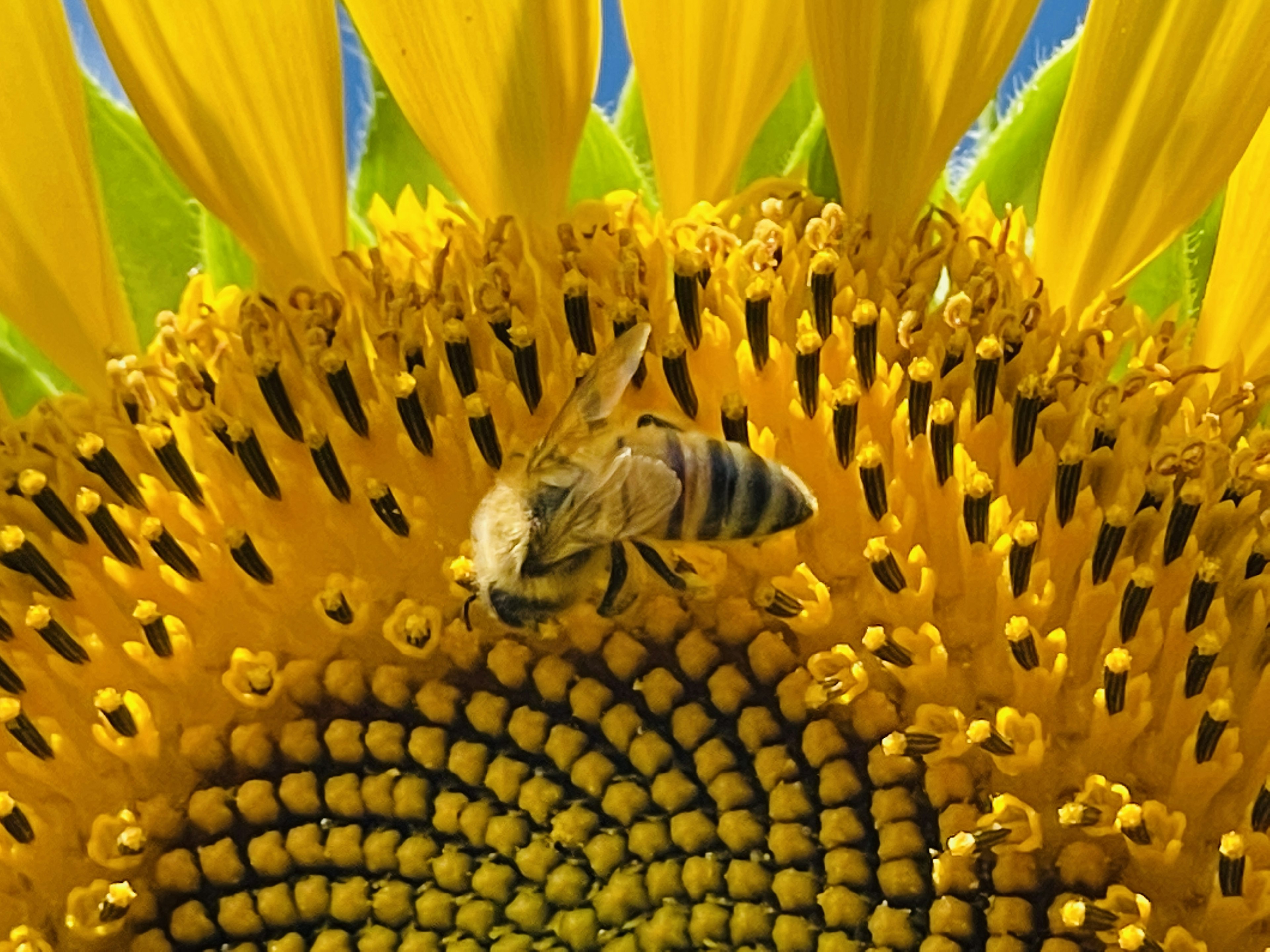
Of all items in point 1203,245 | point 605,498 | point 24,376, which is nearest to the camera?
point 605,498

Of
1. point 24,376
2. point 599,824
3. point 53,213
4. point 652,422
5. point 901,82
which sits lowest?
point 599,824

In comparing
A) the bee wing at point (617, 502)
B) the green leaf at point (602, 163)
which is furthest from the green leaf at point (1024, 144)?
Result: the bee wing at point (617, 502)

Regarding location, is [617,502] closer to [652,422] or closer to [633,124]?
[652,422]

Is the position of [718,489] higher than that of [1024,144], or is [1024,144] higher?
[1024,144]

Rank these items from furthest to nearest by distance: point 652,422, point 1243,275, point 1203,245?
1. point 1203,245
2. point 1243,275
3. point 652,422

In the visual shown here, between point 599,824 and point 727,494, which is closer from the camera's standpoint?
point 727,494

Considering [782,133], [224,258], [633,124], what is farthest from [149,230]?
[782,133]
